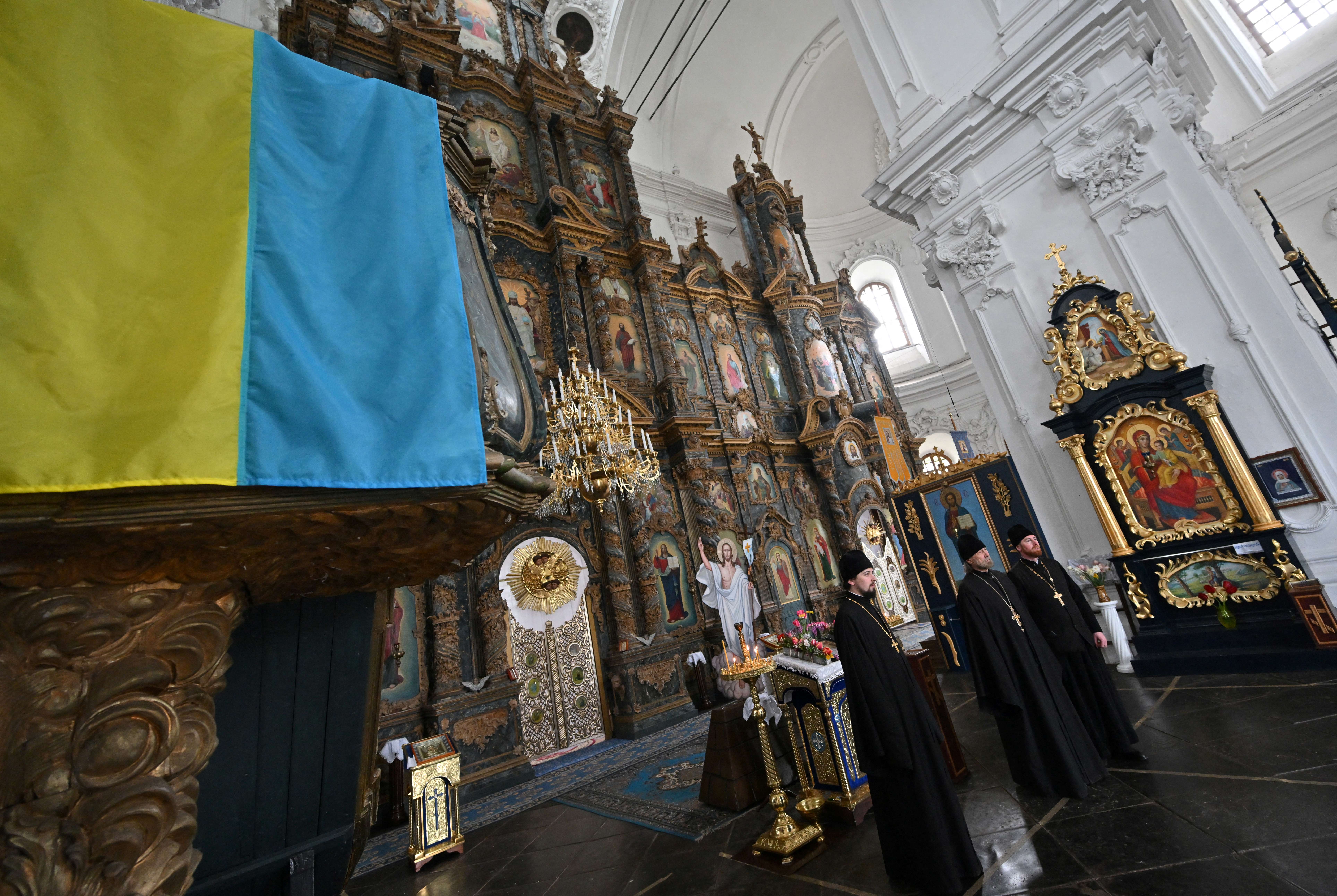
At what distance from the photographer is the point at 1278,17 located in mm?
10617

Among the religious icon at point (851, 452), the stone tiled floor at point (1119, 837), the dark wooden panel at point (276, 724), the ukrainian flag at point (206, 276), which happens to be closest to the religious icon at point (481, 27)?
the religious icon at point (851, 452)

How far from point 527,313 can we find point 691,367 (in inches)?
143

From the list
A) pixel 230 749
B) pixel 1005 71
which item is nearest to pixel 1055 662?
pixel 230 749

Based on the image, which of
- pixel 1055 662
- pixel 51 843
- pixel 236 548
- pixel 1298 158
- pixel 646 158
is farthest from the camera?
pixel 646 158

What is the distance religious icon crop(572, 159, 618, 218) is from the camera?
11312mm

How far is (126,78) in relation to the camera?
134 centimetres

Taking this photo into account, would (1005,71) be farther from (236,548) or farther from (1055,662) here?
(236,548)

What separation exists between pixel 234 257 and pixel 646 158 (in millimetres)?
17042

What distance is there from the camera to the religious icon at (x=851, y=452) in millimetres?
12391

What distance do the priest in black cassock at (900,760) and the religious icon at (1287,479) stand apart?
456 centimetres

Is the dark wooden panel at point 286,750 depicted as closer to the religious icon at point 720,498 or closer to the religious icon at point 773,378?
the religious icon at point 720,498

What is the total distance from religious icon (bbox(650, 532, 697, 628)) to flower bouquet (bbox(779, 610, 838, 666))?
392cm

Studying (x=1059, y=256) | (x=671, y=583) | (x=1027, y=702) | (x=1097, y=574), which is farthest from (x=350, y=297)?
(x=671, y=583)

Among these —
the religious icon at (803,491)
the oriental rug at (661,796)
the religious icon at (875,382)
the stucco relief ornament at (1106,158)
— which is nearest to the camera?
the oriental rug at (661,796)
